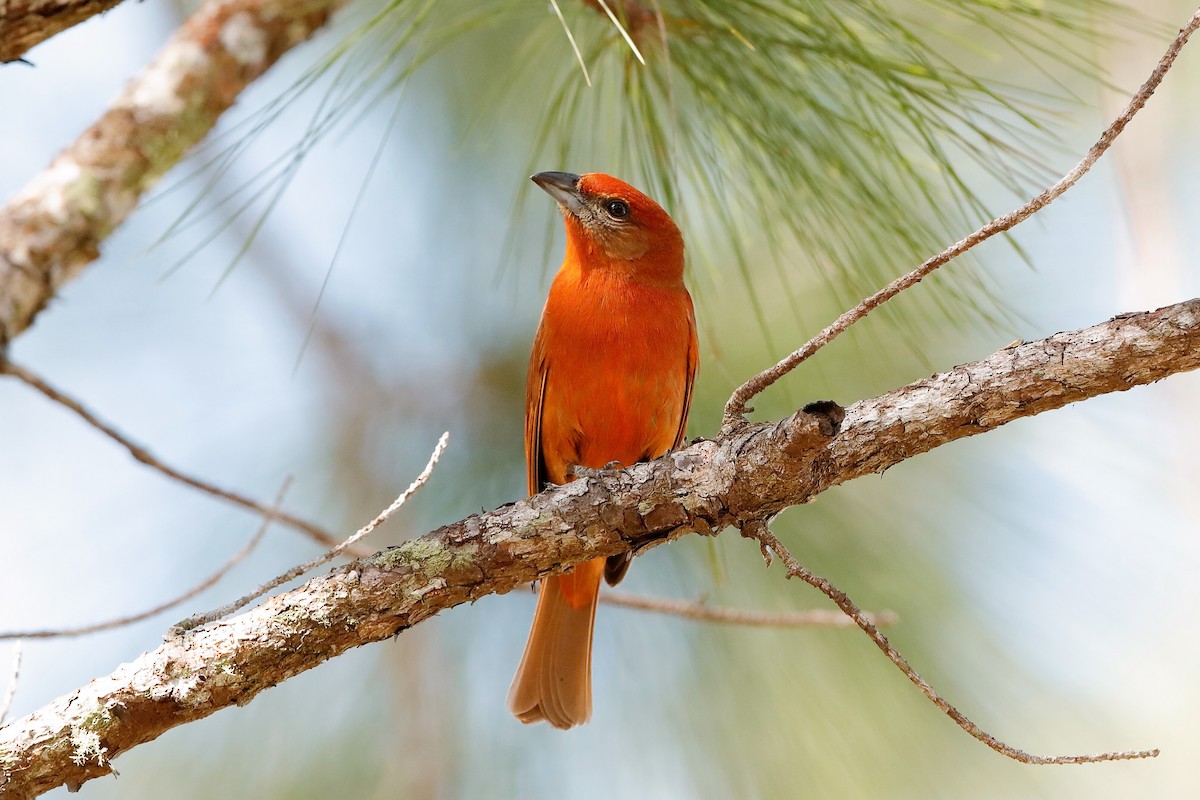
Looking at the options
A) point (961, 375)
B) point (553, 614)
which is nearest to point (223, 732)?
point (553, 614)

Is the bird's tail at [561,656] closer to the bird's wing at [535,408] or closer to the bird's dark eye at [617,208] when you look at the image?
the bird's wing at [535,408]

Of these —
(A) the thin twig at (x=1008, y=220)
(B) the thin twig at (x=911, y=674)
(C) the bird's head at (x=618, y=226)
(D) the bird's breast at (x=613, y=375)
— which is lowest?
(B) the thin twig at (x=911, y=674)

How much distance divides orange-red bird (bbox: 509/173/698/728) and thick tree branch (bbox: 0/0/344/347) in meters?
0.91

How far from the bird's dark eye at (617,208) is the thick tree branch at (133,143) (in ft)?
3.21

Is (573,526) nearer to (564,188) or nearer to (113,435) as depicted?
(113,435)

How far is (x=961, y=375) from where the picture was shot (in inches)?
73.0

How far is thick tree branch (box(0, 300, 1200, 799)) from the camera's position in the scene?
5.78ft

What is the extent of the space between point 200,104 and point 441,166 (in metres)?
1.69

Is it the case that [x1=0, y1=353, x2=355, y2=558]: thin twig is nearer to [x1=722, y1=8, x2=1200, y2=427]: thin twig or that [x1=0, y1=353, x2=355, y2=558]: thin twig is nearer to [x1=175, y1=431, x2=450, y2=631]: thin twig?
Answer: [x1=175, y1=431, x2=450, y2=631]: thin twig

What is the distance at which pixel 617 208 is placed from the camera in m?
3.46

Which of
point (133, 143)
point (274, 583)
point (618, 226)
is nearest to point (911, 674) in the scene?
point (274, 583)

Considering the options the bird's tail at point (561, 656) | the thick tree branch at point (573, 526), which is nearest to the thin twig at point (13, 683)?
the thick tree branch at point (573, 526)

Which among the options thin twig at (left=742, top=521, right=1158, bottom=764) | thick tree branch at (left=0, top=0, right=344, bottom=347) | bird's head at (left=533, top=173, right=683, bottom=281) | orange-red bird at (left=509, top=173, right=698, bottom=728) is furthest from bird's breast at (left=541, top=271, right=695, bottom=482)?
thin twig at (left=742, top=521, right=1158, bottom=764)

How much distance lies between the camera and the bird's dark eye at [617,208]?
3447 mm
